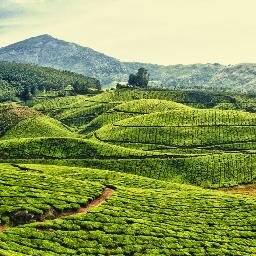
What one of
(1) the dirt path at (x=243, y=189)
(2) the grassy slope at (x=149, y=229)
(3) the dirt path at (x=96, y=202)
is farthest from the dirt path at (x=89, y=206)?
(1) the dirt path at (x=243, y=189)

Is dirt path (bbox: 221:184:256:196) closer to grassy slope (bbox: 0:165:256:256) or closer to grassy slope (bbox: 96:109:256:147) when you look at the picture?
grassy slope (bbox: 0:165:256:256)

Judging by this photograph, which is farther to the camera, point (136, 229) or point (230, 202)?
point (230, 202)

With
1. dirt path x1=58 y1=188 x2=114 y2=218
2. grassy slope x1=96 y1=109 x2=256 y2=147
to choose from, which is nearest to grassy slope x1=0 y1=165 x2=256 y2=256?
dirt path x1=58 y1=188 x2=114 y2=218

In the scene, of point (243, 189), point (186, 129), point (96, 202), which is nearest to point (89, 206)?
point (96, 202)

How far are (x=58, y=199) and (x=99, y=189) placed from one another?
12430 mm

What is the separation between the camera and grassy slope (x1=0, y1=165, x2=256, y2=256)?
5941 centimetres

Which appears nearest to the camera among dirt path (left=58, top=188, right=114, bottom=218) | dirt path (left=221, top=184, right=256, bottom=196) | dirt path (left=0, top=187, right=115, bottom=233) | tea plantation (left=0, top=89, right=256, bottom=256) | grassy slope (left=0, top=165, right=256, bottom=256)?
grassy slope (left=0, top=165, right=256, bottom=256)

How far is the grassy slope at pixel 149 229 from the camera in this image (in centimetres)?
5941

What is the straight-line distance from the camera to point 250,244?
70.2 meters

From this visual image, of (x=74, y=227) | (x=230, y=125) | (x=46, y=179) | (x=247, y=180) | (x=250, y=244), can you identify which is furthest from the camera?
(x=230, y=125)

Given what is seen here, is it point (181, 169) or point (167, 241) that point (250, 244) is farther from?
point (181, 169)

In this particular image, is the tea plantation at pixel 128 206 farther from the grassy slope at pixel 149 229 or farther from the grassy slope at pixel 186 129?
the grassy slope at pixel 186 129

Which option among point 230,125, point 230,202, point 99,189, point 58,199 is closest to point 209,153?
point 230,125

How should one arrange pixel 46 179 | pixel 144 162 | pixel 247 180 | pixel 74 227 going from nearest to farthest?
pixel 74 227 → pixel 46 179 → pixel 247 180 → pixel 144 162
